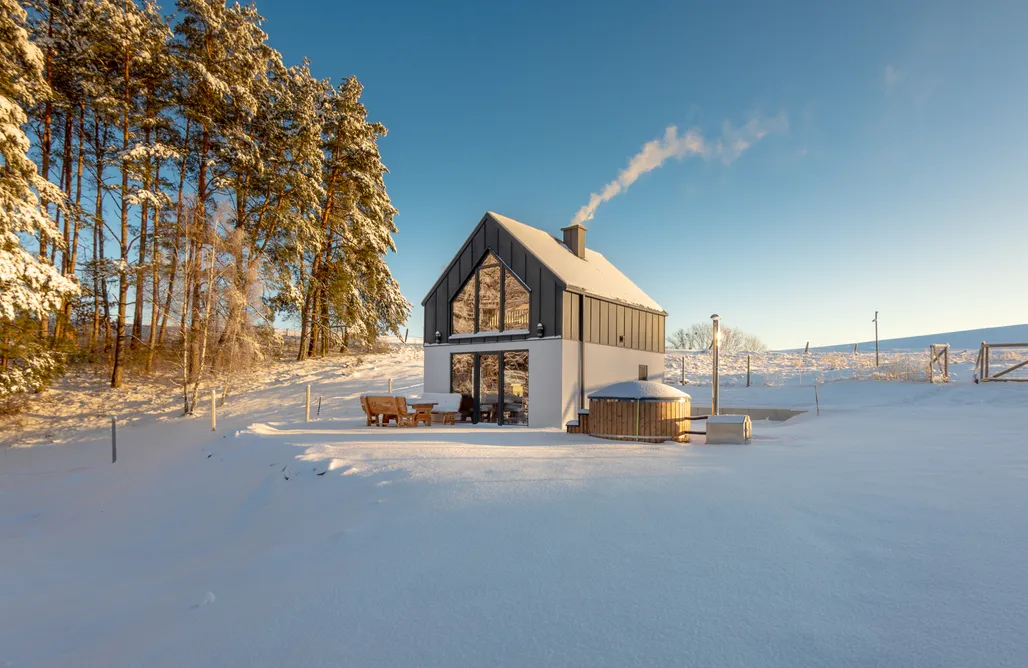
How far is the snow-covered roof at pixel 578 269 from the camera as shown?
51.4ft

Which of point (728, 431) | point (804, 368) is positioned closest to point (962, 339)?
point (804, 368)

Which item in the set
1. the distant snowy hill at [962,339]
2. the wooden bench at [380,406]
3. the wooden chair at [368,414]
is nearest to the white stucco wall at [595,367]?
the wooden bench at [380,406]

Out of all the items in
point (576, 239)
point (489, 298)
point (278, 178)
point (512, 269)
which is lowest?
point (489, 298)

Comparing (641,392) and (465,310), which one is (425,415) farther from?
(641,392)

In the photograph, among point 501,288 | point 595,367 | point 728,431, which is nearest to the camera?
point 728,431

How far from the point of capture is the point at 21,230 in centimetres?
1498

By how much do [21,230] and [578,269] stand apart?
53.0 ft

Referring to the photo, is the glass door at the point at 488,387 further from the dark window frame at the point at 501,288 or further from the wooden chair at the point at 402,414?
the wooden chair at the point at 402,414

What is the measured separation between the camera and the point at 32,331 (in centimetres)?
1656

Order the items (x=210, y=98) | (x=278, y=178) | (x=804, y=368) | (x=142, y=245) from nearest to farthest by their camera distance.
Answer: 1. (x=142, y=245)
2. (x=210, y=98)
3. (x=278, y=178)
4. (x=804, y=368)

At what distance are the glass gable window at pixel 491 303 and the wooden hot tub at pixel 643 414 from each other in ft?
13.6

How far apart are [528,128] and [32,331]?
17.8 meters

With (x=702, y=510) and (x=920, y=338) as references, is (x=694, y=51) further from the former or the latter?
(x=920, y=338)

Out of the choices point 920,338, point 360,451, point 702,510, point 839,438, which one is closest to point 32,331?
point 360,451
